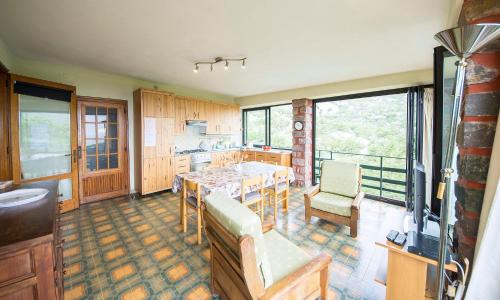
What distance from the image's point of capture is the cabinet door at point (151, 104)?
13.1ft

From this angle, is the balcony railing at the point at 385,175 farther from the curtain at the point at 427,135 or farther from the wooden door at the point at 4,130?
the wooden door at the point at 4,130

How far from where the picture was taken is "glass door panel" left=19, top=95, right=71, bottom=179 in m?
2.95

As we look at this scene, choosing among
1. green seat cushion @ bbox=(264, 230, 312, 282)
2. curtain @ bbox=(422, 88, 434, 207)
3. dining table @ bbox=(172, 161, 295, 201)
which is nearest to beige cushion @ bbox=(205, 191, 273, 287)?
green seat cushion @ bbox=(264, 230, 312, 282)

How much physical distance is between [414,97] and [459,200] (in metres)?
2.91

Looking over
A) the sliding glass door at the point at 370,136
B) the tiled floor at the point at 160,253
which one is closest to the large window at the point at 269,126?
the sliding glass door at the point at 370,136

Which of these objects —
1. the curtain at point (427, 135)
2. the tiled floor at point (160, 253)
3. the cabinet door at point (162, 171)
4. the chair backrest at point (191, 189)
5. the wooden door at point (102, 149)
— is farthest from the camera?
the cabinet door at point (162, 171)

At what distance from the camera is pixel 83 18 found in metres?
1.99

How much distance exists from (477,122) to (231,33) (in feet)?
7.29

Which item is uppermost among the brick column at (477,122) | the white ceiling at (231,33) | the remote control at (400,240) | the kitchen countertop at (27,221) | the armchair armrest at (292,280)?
the white ceiling at (231,33)

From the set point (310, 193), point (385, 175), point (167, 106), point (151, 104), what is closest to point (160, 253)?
point (310, 193)

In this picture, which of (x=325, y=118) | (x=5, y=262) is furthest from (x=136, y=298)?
(x=325, y=118)

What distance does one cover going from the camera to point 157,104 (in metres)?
4.22

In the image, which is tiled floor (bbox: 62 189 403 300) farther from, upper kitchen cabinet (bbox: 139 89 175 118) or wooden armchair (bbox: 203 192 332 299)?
upper kitchen cabinet (bbox: 139 89 175 118)

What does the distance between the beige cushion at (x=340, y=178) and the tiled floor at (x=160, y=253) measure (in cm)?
53
